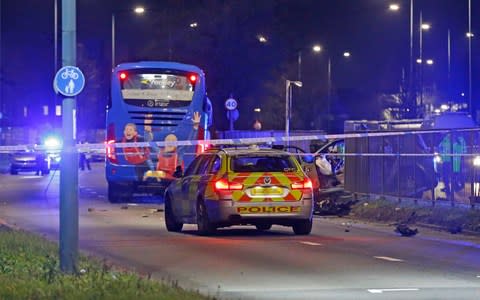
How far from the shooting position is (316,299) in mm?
10914

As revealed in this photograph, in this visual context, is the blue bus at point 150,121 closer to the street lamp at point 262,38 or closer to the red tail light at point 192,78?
the red tail light at point 192,78

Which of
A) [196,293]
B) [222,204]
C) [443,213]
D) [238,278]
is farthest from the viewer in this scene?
[443,213]

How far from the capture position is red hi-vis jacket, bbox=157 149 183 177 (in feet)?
98.6

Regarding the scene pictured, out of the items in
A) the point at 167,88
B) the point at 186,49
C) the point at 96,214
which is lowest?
the point at 96,214

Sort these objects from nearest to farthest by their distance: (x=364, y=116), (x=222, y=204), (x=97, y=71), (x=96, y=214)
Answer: (x=222, y=204), (x=96, y=214), (x=364, y=116), (x=97, y=71)

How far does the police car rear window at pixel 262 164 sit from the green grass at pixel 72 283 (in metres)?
5.40

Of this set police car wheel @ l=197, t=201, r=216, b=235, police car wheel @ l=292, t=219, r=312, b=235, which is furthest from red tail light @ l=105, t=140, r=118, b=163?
police car wheel @ l=292, t=219, r=312, b=235

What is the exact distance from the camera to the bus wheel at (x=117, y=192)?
30266 millimetres

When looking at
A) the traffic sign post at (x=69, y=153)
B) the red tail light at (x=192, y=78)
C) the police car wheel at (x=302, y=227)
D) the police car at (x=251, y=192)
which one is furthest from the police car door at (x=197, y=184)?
the red tail light at (x=192, y=78)

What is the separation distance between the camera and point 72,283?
407 inches

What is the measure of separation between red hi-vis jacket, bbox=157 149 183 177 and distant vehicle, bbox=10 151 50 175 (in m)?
21.9

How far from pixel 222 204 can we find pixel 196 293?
7.25 metres

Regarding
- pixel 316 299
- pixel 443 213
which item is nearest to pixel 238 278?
pixel 316 299

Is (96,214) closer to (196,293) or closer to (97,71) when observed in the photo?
(196,293)
